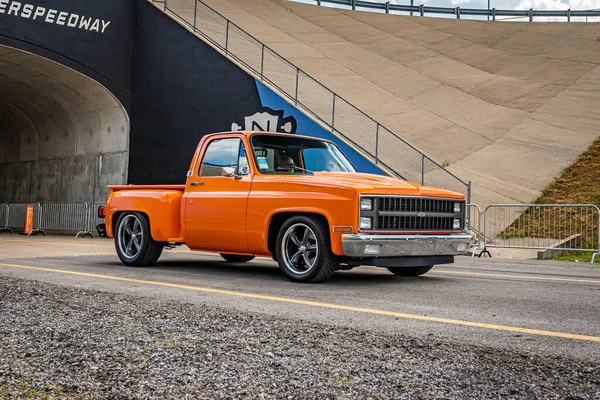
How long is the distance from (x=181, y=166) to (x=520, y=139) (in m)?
12.6

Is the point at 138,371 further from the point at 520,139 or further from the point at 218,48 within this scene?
the point at 520,139

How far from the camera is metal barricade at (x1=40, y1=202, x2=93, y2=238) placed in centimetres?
2396

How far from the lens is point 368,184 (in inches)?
316

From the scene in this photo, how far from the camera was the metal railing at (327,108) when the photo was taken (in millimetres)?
19469

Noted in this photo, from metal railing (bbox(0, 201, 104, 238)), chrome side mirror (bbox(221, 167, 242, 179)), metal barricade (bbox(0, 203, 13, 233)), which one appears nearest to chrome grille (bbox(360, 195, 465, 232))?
chrome side mirror (bbox(221, 167, 242, 179))

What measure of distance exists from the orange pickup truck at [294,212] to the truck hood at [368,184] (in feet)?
0.04

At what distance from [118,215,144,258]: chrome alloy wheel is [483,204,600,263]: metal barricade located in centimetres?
770

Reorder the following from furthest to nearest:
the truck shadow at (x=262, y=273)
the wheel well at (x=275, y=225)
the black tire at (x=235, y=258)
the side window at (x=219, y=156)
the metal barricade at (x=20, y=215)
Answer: the metal barricade at (x=20, y=215)
the black tire at (x=235, y=258)
the side window at (x=219, y=156)
the truck shadow at (x=262, y=273)
the wheel well at (x=275, y=225)

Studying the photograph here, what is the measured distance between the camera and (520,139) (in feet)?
82.0

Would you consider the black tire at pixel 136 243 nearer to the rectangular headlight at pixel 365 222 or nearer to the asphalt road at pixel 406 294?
the asphalt road at pixel 406 294

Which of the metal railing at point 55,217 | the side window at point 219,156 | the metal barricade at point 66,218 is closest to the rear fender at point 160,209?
the side window at point 219,156

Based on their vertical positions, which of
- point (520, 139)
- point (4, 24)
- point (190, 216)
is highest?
point (4, 24)

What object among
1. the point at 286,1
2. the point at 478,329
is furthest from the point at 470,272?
the point at 286,1

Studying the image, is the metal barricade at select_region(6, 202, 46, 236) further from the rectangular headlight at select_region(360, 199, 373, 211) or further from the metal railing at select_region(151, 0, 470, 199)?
the rectangular headlight at select_region(360, 199, 373, 211)
